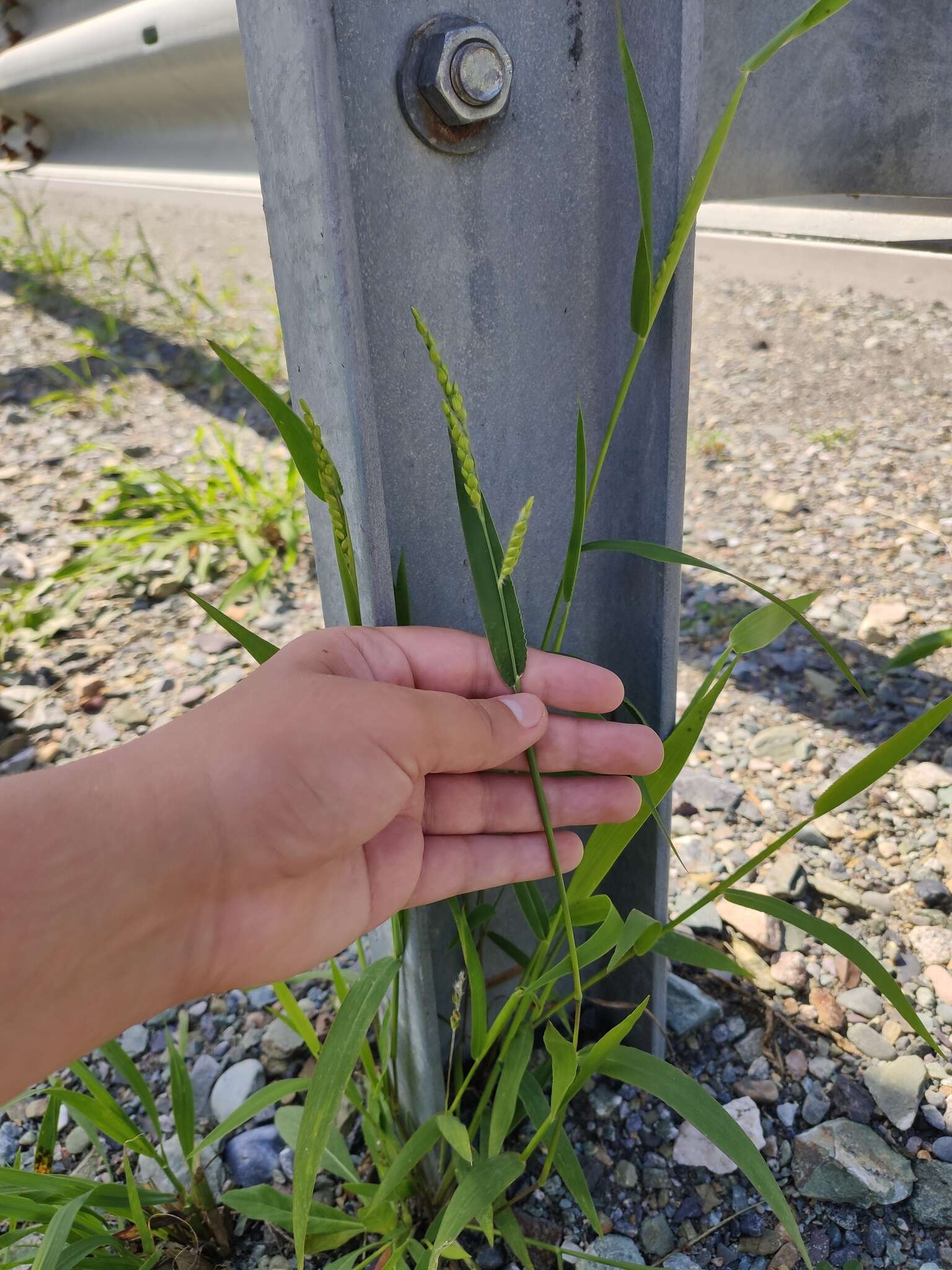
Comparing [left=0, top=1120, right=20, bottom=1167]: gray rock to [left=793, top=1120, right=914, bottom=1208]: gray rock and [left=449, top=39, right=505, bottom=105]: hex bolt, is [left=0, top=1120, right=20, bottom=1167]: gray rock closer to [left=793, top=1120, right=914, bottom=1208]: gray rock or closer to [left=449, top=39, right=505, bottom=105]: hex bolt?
[left=793, top=1120, right=914, bottom=1208]: gray rock

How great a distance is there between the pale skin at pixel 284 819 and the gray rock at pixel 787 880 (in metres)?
0.61

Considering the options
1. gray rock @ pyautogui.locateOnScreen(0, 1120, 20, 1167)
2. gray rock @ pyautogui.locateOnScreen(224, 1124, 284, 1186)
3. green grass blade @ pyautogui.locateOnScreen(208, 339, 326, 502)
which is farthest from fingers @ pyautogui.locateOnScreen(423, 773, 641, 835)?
gray rock @ pyautogui.locateOnScreen(0, 1120, 20, 1167)

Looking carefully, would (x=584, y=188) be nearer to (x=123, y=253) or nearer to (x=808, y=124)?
(x=808, y=124)

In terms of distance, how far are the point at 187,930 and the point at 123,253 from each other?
4.00 meters

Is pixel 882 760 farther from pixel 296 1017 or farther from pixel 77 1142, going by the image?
pixel 77 1142

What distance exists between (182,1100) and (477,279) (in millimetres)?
926

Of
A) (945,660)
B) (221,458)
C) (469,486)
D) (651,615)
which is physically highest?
(469,486)

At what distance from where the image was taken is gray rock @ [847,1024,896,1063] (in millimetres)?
1251

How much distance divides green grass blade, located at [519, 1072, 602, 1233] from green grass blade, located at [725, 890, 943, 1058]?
0.97 feet

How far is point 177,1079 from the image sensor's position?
3.54 ft

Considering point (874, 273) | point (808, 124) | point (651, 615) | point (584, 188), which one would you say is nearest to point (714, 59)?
point (808, 124)

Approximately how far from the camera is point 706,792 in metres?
1.67

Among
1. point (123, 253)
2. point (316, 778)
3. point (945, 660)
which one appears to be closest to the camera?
point (316, 778)

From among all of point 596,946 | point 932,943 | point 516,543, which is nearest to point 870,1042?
point 932,943
